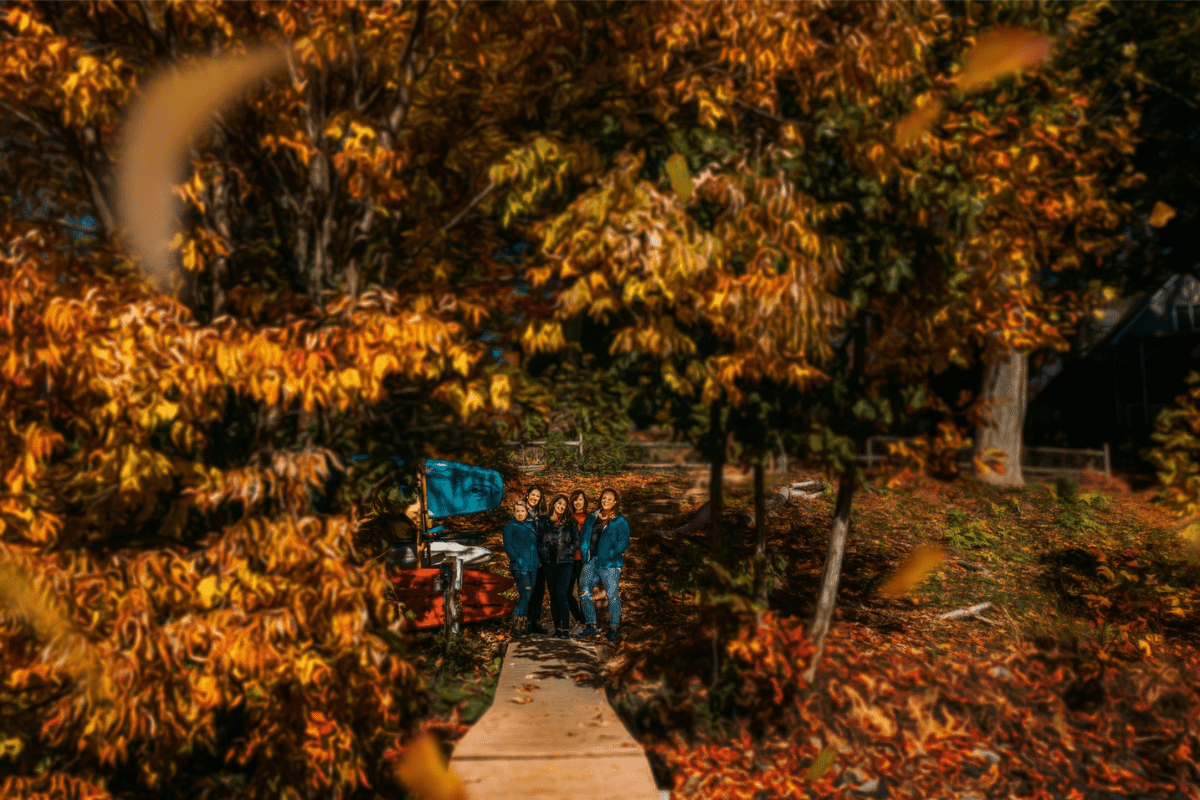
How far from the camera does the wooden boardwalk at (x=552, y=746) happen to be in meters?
6.03

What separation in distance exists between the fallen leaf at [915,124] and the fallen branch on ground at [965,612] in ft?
19.9

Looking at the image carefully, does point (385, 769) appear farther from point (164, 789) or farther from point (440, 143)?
point (440, 143)

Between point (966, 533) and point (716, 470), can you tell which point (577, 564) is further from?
point (966, 533)

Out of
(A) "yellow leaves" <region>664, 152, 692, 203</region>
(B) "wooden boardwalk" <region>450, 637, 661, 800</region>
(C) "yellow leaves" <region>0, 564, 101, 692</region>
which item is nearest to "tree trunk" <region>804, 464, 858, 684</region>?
(B) "wooden boardwalk" <region>450, 637, 661, 800</region>

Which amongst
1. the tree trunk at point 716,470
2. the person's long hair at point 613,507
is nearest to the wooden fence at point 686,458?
the person's long hair at point 613,507

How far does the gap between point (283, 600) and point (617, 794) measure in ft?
8.95

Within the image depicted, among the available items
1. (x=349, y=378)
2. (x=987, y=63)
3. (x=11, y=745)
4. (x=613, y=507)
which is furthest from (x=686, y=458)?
(x=11, y=745)

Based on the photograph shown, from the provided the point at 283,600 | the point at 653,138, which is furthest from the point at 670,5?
the point at 283,600

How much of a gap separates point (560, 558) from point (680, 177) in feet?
17.2

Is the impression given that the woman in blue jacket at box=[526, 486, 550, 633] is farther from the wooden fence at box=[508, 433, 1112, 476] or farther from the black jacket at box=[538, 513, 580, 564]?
the wooden fence at box=[508, 433, 1112, 476]

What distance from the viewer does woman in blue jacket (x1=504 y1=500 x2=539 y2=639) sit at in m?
9.46

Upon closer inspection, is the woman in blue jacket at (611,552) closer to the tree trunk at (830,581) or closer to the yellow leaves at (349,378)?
the tree trunk at (830,581)

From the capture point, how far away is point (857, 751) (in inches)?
281

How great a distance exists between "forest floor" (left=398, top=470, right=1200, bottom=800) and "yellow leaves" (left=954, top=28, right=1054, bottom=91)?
12.5ft
